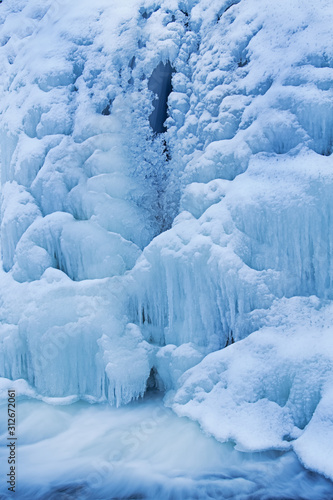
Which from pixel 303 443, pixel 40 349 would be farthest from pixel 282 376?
pixel 40 349

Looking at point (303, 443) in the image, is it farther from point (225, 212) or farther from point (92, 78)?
point (92, 78)

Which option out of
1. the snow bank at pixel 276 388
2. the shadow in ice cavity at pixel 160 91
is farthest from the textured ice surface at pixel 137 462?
the shadow in ice cavity at pixel 160 91

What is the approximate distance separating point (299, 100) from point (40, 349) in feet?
10.7

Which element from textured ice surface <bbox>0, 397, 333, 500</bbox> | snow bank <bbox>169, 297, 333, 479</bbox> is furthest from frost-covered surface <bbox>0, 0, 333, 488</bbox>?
textured ice surface <bbox>0, 397, 333, 500</bbox>

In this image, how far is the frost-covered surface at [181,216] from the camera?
12.5 feet

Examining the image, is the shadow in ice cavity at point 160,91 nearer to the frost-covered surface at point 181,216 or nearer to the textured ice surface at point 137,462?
the frost-covered surface at point 181,216

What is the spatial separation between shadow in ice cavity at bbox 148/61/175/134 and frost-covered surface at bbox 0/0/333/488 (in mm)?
15

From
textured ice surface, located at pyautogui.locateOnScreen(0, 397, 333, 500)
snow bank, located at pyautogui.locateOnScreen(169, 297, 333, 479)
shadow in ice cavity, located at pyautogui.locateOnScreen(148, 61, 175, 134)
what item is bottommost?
textured ice surface, located at pyautogui.locateOnScreen(0, 397, 333, 500)

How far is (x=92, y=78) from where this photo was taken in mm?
5168

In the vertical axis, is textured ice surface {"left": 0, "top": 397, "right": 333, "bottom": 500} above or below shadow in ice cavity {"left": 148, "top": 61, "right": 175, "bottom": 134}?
below

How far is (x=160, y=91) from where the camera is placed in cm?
503

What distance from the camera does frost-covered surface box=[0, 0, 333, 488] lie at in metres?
3.80

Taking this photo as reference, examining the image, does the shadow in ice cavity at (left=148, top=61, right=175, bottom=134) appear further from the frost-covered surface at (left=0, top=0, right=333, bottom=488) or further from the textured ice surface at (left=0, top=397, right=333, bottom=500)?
the textured ice surface at (left=0, top=397, right=333, bottom=500)

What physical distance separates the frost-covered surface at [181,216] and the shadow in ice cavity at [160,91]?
0.02 meters
